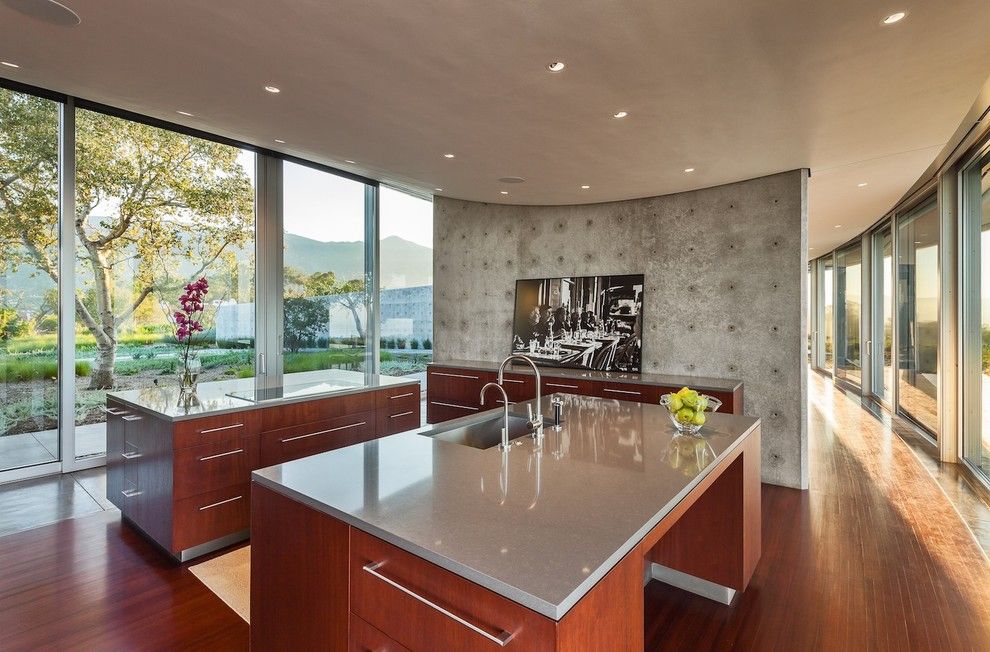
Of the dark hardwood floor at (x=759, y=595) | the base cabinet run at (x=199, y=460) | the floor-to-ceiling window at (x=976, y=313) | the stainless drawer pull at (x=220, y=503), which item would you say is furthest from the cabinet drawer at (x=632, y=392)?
the stainless drawer pull at (x=220, y=503)

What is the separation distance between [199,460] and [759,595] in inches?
124

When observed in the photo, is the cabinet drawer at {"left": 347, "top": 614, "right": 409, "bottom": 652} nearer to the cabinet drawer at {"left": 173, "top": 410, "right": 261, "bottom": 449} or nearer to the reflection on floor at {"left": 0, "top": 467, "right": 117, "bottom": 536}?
the cabinet drawer at {"left": 173, "top": 410, "right": 261, "bottom": 449}

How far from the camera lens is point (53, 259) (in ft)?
13.5

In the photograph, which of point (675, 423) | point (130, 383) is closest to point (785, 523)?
point (675, 423)

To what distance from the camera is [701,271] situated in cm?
482

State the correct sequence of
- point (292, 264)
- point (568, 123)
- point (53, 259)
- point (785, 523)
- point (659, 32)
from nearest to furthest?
point (659, 32) < point (568, 123) < point (785, 523) < point (53, 259) < point (292, 264)

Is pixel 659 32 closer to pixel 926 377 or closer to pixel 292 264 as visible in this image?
pixel 292 264

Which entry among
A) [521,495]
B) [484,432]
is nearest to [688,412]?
[484,432]

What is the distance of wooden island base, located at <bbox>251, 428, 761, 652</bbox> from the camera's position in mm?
1043

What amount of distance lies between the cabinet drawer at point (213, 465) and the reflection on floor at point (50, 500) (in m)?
1.41

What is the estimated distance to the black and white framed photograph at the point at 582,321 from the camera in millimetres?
5230

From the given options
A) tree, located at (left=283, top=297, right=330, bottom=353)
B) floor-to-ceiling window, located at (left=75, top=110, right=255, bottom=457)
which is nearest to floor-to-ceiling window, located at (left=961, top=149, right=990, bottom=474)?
tree, located at (left=283, top=297, right=330, bottom=353)

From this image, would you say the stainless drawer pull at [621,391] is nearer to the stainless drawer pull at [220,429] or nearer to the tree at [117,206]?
the stainless drawer pull at [220,429]

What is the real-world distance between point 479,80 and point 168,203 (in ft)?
12.1
